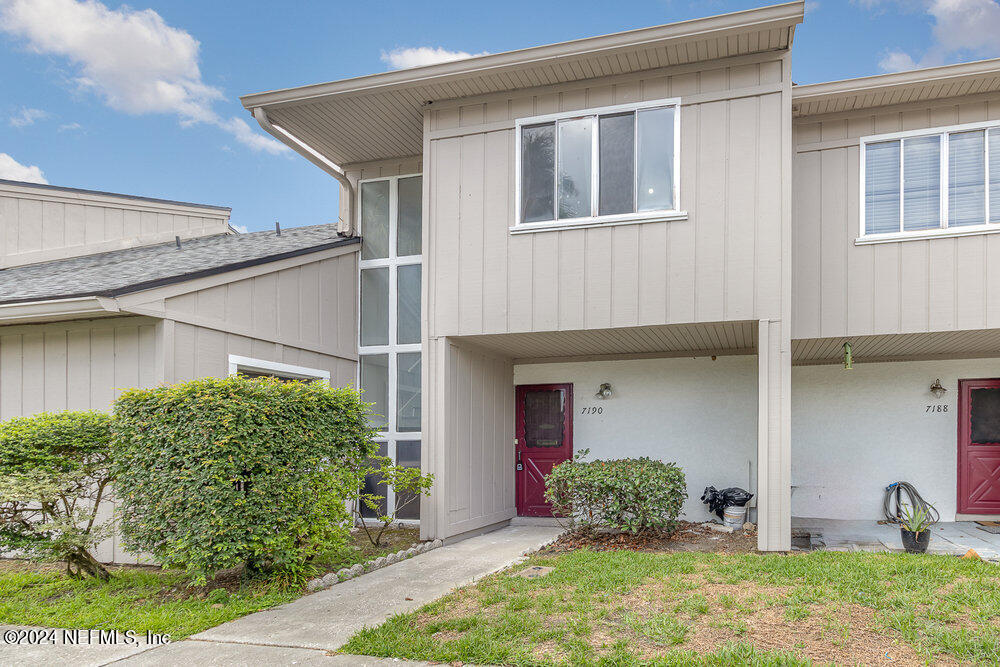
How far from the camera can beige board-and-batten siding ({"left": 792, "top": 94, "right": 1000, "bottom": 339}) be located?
24.2 ft

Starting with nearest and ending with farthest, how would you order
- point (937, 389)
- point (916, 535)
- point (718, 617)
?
point (718, 617), point (916, 535), point (937, 389)

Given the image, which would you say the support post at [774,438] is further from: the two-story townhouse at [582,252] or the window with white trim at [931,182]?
the window with white trim at [931,182]

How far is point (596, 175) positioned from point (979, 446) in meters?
6.07

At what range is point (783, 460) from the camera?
674 cm

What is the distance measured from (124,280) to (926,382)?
31.9 ft

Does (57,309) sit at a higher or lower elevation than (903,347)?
higher

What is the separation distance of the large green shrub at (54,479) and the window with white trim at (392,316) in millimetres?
3811

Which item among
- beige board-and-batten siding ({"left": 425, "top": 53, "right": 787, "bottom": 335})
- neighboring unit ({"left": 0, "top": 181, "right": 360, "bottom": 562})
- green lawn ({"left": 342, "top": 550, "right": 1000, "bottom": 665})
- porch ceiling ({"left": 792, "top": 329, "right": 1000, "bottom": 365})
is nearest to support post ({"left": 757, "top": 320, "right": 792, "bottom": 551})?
beige board-and-batten siding ({"left": 425, "top": 53, "right": 787, "bottom": 335})

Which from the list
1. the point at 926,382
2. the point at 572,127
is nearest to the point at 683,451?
the point at 926,382

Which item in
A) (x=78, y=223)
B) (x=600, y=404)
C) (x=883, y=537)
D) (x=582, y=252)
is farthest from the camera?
(x=78, y=223)

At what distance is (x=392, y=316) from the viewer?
31.5 ft

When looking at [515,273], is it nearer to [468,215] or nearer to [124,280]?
[468,215]

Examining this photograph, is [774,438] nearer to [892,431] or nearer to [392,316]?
[892,431]

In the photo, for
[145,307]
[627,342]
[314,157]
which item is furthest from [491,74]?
[145,307]
